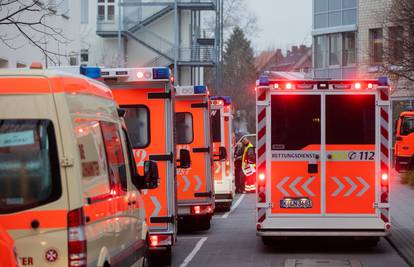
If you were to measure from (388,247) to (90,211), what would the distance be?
8468mm

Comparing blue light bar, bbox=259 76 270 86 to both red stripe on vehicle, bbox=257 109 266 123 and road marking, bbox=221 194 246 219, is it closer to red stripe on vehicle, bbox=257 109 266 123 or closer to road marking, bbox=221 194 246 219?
red stripe on vehicle, bbox=257 109 266 123

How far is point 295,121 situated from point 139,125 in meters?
2.51

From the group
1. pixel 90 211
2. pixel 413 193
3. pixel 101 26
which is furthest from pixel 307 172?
pixel 101 26

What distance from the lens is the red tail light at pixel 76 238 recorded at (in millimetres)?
6051

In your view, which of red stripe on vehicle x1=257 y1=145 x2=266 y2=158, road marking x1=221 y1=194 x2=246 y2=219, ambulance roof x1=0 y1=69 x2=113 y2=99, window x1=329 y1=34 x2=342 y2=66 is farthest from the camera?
window x1=329 y1=34 x2=342 y2=66

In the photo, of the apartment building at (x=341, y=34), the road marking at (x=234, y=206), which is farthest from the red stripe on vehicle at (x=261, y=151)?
the apartment building at (x=341, y=34)

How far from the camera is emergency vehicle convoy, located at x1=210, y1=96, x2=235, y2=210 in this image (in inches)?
817

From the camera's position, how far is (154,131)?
38.5ft

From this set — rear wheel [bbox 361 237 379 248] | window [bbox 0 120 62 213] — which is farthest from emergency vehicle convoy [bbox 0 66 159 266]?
rear wheel [bbox 361 237 379 248]

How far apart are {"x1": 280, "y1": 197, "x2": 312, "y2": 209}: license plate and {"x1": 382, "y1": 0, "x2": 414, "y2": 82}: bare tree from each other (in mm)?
6852

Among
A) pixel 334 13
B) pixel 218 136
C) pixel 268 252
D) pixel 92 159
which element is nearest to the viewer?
pixel 92 159

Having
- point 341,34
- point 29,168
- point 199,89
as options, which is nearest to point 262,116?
point 199,89

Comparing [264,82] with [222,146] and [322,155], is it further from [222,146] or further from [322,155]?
[222,146]

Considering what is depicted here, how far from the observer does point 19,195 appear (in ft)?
20.0
